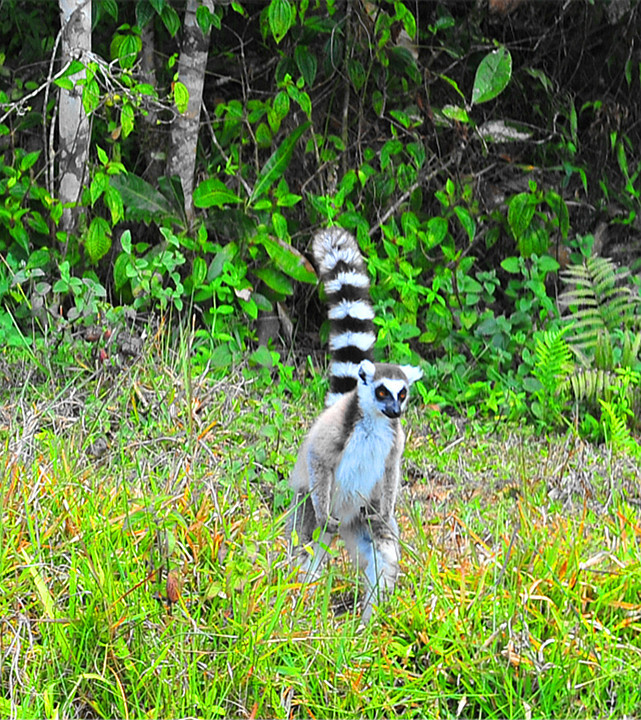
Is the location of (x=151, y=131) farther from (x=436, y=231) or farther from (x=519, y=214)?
(x=519, y=214)

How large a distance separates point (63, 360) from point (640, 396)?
9.83 ft

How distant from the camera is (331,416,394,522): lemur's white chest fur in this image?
371cm

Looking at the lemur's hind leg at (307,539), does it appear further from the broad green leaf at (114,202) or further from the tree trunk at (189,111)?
the tree trunk at (189,111)

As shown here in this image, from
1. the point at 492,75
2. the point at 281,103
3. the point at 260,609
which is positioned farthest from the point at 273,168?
the point at 260,609

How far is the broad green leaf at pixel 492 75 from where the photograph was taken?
5.88m

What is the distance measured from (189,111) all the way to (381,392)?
2.69 metres

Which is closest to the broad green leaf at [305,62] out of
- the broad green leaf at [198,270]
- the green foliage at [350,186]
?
the green foliage at [350,186]

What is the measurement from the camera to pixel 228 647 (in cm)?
297

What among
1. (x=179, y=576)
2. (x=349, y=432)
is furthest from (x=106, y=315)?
(x=179, y=576)

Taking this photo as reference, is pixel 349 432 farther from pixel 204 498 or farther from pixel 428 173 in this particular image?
pixel 428 173

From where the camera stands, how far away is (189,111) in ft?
18.6

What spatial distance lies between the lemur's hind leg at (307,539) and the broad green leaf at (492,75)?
9.96 feet

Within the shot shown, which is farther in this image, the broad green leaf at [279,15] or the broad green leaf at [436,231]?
A: the broad green leaf at [436,231]

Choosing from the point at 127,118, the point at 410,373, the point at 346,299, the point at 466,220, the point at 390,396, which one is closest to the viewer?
the point at 390,396
